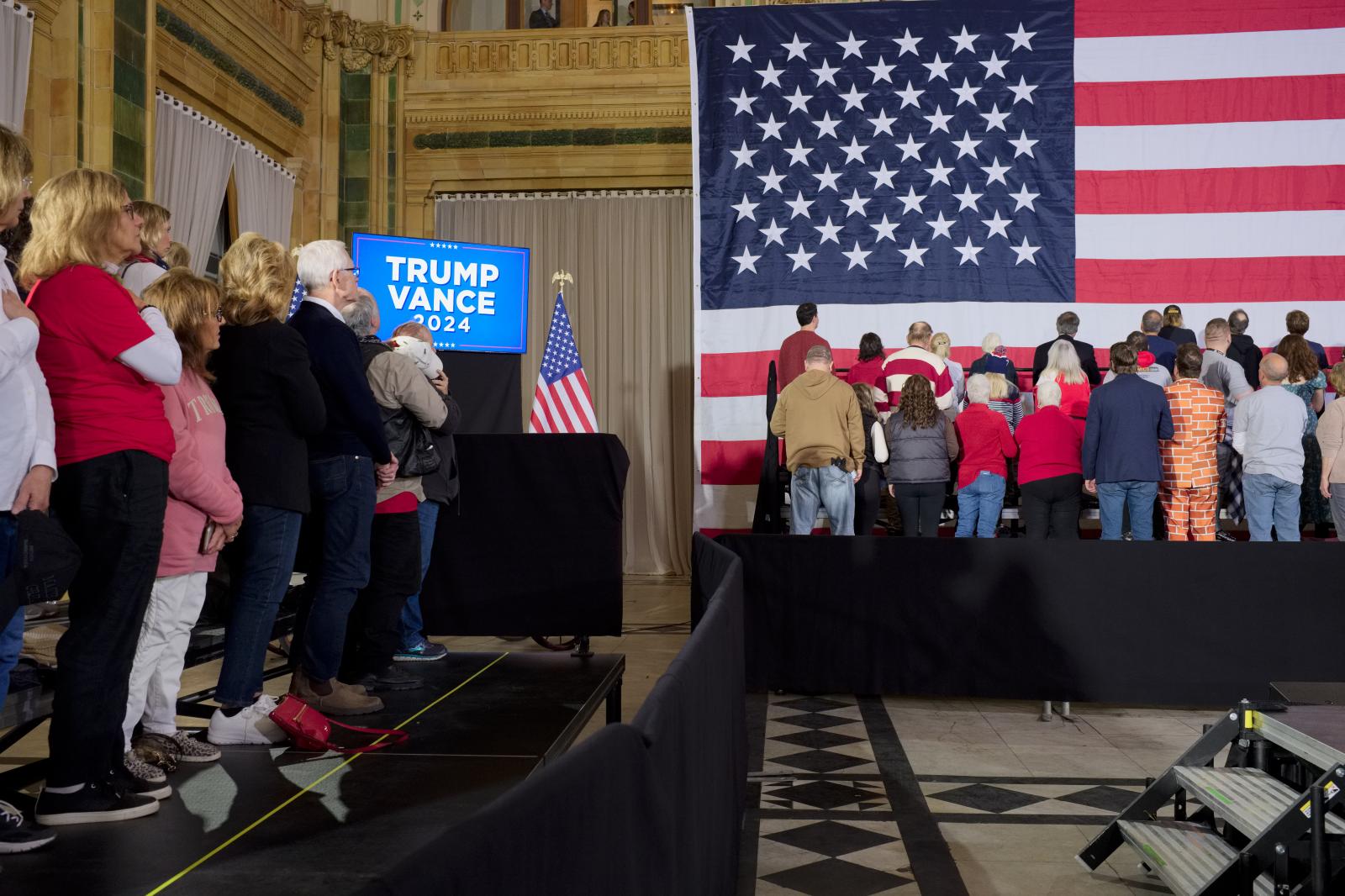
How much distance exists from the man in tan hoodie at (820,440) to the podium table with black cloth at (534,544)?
1.61 meters

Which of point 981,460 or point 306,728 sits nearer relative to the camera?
point 306,728

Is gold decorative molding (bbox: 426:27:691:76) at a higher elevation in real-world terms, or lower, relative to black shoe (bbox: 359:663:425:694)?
higher

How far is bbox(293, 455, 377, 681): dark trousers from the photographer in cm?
389

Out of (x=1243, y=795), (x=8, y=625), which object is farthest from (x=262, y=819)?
(x=1243, y=795)

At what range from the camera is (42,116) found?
322 inches

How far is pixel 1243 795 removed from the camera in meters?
3.35

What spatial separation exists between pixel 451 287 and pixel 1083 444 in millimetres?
4352

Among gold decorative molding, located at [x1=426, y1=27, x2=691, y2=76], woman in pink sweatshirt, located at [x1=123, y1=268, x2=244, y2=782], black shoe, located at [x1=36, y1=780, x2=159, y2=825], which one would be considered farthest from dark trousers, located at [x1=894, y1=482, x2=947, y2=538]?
gold decorative molding, located at [x1=426, y1=27, x2=691, y2=76]

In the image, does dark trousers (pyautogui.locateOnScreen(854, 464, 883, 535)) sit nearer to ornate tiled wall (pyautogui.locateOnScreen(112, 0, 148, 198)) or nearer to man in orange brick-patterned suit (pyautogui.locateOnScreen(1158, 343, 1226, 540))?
man in orange brick-patterned suit (pyautogui.locateOnScreen(1158, 343, 1226, 540))

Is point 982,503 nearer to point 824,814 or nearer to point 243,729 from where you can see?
point 824,814

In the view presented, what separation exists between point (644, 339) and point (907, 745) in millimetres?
8860

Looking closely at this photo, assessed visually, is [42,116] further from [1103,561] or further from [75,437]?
[1103,561]

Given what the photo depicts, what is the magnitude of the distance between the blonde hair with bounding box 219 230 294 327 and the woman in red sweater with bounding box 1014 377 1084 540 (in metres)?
5.23

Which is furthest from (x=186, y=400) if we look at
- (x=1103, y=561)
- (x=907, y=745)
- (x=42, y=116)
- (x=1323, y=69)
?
(x=1323, y=69)
